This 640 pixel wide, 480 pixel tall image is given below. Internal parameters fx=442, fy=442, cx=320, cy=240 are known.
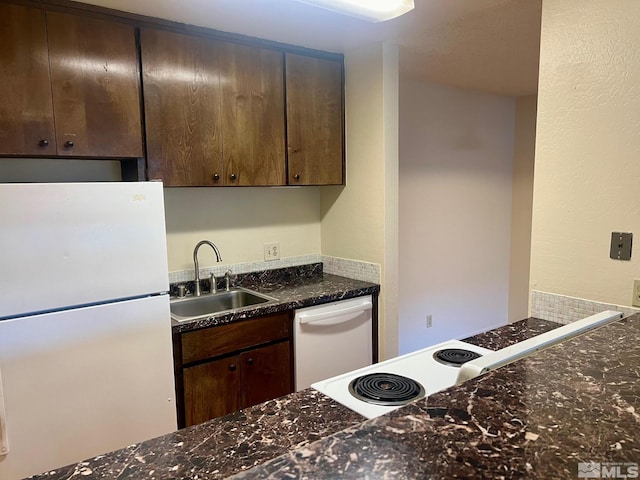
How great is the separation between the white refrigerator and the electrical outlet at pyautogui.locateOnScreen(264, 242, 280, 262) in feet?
3.73

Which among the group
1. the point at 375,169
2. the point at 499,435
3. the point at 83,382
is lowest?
the point at 83,382

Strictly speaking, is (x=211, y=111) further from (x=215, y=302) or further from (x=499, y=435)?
(x=499, y=435)

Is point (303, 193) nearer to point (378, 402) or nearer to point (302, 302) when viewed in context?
point (302, 302)

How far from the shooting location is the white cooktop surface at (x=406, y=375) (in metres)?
1.19

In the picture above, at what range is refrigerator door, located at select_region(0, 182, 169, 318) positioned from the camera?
5.09 feet

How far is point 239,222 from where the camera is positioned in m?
2.88

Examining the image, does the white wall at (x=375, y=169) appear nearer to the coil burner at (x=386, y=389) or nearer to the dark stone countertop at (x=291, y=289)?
the dark stone countertop at (x=291, y=289)

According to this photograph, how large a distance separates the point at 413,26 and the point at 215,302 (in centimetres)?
192

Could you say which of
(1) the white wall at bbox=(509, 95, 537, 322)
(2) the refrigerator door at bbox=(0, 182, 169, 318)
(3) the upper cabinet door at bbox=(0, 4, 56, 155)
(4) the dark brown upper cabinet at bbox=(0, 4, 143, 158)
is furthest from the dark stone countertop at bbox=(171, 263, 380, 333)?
(1) the white wall at bbox=(509, 95, 537, 322)

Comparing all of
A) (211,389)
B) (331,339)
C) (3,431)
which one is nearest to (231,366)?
(211,389)

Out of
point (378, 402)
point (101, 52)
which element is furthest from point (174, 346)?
point (101, 52)

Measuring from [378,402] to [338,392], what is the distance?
13cm

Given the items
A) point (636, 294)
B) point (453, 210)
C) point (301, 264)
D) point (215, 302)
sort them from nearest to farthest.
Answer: point (636, 294), point (215, 302), point (301, 264), point (453, 210)

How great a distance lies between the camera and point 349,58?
2.85 meters
